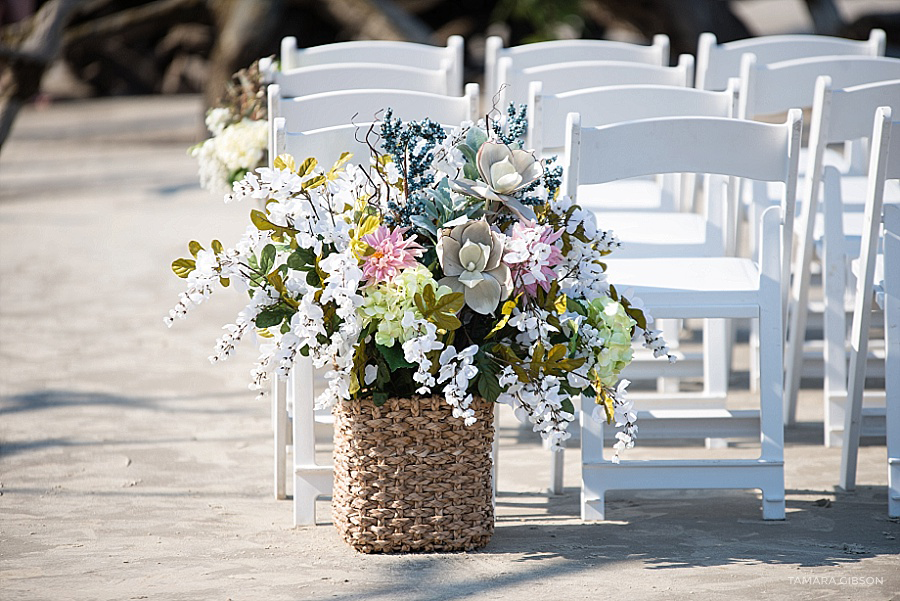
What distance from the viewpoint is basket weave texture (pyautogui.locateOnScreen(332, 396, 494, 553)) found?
2736mm

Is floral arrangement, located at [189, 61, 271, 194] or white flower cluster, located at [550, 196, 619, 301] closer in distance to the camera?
white flower cluster, located at [550, 196, 619, 301]

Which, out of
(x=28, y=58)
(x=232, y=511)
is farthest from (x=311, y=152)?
(x=28, y=58)

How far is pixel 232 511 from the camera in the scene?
3205 millimetres

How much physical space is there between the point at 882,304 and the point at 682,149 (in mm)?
828

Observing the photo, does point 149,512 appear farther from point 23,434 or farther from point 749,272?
point 749,272

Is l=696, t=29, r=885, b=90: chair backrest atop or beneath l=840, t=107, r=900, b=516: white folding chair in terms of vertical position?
atop

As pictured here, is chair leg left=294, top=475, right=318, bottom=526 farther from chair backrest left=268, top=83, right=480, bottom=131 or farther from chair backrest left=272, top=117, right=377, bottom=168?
chair backrest left=268, top=83, right=480, bottom=131

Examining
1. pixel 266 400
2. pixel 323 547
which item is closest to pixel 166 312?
pixel 266 400

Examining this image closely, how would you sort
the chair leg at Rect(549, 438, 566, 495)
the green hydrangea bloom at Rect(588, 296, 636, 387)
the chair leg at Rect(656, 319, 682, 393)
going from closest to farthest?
the green hydrangea bloom at Rect(588, 296, 636, 387) < the chair leg at Rect(549, 438, 566, 495) < the chair leg at Rect(656, 319, 682, 393)

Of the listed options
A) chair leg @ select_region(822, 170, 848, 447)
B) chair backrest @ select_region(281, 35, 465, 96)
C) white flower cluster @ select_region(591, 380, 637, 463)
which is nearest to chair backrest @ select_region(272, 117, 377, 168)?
white flower cluster @ select_region(591, 380, 637, 463)

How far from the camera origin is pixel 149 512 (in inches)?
125

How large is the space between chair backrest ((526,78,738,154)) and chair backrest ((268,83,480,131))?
0.93 ft

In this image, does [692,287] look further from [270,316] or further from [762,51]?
[762,51]

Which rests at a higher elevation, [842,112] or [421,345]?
[842,112]
